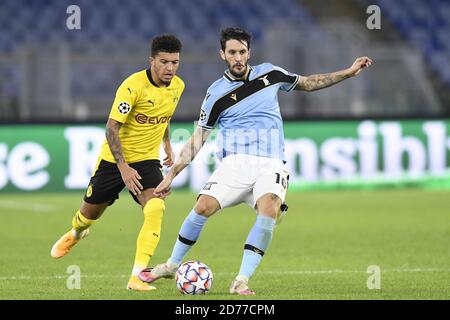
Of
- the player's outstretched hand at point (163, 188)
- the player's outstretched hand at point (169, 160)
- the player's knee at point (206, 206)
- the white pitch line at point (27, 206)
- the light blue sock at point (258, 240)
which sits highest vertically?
the player's outstretched hand at point (169, 160)

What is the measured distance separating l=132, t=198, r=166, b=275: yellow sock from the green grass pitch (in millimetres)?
320

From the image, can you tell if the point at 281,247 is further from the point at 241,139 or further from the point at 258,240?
the point at 258,240

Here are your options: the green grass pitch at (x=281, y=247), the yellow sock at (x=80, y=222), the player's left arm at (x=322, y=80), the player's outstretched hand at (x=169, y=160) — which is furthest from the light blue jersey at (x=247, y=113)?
the yellow sock at (x=80, y=222)

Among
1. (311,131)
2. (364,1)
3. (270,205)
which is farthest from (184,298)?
(364,1)

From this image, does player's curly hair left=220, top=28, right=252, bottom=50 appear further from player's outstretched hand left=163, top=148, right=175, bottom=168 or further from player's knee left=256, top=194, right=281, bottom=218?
player's outstretched hand left=163, top=148, right=175, bottom=168

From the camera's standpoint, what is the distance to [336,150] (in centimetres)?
1941

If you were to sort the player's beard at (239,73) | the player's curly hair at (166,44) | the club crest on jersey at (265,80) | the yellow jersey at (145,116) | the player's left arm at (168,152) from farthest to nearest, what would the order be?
the player's left arm at (168,152) → the yellow jersey at (145,116) → the player's curly hair at (166,44) → the club crest on jersey at (265,80) → the player's beard at (239,73)

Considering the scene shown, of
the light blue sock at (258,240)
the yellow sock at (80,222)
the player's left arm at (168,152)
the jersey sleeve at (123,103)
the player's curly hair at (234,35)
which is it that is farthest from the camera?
the yellow sock at (80,222)

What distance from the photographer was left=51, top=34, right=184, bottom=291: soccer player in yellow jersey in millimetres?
8742

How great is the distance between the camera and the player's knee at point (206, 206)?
27.4ft

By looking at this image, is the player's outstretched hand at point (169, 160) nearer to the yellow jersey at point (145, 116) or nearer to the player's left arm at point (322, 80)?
the yellow jersey at point (145, 116)

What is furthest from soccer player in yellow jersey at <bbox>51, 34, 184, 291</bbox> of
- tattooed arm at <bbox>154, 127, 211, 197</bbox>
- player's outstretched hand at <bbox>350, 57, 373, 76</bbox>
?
player's outstretched hand at <bbox>350, 57, 373, 76</bbox>
